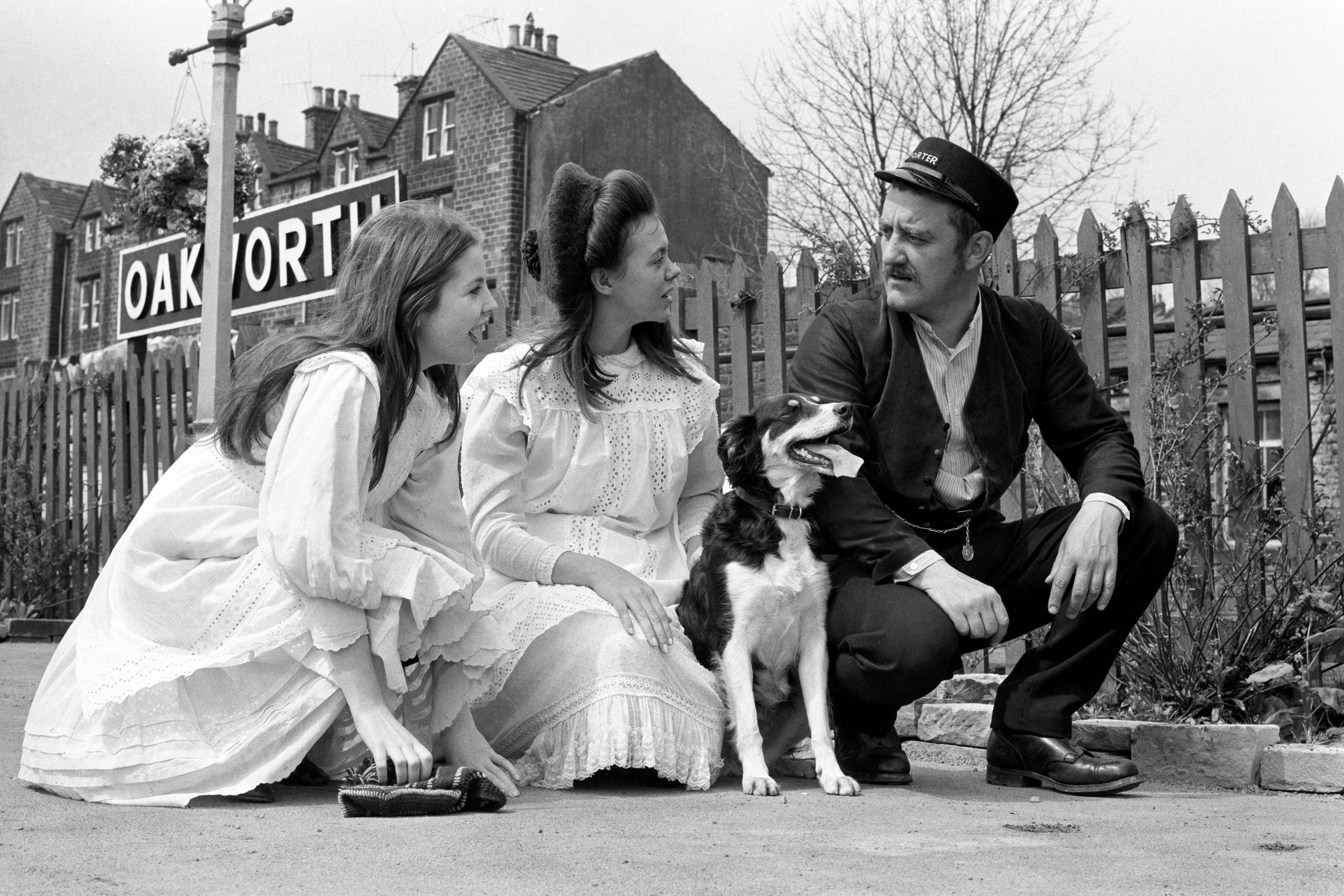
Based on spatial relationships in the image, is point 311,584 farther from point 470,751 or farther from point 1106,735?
point 1106,735

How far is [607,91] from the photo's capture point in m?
27.6

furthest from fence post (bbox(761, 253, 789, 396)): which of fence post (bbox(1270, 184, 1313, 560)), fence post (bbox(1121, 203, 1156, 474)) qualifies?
fence post (bbox(1270, 184, 1313, 560))

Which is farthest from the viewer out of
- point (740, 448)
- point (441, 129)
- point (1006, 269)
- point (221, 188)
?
point (441, 129)

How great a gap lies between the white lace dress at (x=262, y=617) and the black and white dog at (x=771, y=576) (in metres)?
0.63

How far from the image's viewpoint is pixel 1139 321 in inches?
205

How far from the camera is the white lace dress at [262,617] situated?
317cm

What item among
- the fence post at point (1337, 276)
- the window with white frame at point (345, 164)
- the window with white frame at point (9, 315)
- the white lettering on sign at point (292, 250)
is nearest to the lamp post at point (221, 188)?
the white lettering on sign at point (292, 250)

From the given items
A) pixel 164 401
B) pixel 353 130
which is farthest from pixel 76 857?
pixel 353 130

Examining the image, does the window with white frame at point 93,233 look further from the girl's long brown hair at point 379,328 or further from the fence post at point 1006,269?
the girl's long brown hair at point 379,328

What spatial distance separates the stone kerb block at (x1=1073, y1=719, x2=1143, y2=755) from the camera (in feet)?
14.3

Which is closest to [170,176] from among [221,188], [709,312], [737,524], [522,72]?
[221,188]

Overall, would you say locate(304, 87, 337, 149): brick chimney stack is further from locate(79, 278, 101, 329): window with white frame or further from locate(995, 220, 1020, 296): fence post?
locate(995, 220, 1020, 296): fence post

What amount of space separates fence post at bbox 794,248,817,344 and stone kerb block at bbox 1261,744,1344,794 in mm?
2863

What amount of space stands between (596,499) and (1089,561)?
143 cm
